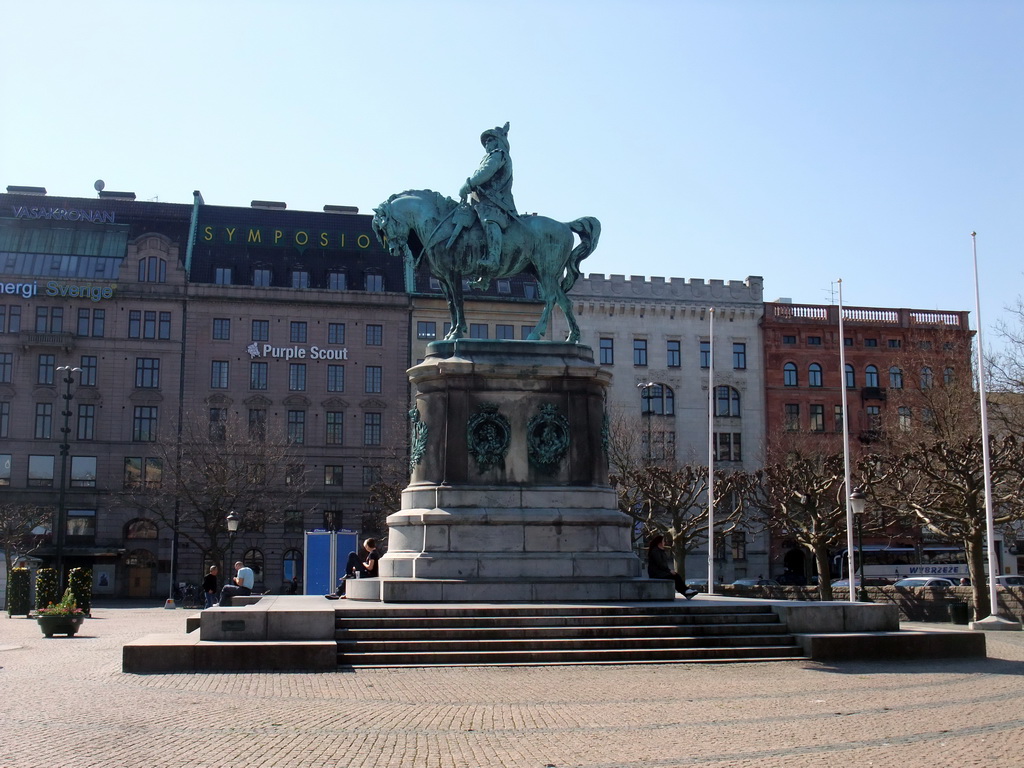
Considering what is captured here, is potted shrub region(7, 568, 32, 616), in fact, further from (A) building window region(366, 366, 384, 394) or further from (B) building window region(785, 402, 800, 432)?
(B) building window region(785, 402, 800, 432)

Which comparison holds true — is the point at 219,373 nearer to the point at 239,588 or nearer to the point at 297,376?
the point at 297,376

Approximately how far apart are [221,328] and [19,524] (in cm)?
1604

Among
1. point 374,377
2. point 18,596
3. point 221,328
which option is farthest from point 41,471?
point 18,596

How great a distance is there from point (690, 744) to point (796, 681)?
4897 mm

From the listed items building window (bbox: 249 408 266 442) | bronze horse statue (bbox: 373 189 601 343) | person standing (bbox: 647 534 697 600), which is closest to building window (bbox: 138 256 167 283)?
building window (bbox: 249 408 266 442)

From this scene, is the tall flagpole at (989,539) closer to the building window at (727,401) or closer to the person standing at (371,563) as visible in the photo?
the person standing at (371,563)

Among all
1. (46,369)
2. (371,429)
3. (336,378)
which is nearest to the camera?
(46,369)

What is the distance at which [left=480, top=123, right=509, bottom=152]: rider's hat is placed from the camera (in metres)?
23.8

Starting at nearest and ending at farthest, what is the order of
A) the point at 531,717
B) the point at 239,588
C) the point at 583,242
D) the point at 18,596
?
the point at 531,717 < the point at 583,242 < the point at 239,588 < the point at 18,596

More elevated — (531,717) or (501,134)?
(501,134)

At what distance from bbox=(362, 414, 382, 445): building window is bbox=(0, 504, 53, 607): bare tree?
56.8 ft

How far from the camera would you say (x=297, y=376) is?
229 feet

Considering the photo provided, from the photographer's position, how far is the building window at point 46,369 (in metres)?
66.8

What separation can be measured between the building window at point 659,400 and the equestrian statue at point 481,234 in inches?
1912
